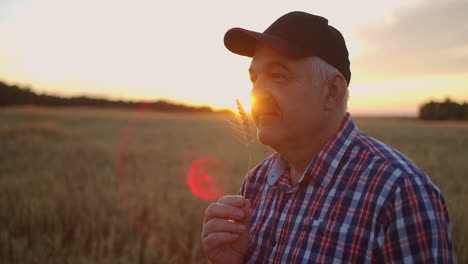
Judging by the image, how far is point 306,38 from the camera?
1.60 meters

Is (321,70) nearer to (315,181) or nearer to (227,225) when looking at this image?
(315,181)

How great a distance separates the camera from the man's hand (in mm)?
1616

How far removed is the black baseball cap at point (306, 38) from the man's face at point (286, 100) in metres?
0.07

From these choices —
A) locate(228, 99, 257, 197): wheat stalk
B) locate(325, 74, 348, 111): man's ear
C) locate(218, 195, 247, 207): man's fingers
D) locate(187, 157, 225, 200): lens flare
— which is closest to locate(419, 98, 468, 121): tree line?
locate(187, 157, 225, 200): lens flare

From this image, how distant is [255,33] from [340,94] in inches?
20.3

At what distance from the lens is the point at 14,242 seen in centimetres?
372

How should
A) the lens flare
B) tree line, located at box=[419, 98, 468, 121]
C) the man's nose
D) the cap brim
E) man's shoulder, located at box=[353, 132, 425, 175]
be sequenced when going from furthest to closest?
tree line, located at box=[419, 98, 468, 121]
the lens flare
the man's nose
the cap brim
man's shoulder, located at box=[353, 132, 425, 175]

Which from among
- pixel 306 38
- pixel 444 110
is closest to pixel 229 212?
pixel 306 38

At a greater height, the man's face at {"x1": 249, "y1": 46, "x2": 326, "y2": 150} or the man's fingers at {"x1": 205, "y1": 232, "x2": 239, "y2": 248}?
the man's face at {"x1": 249, "y1": 46, "x2": 326, "y2": 150}

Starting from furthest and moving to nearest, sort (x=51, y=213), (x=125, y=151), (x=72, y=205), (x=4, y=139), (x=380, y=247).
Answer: (x=4, y=139) → (x=125, y=151) → (x=72, y=205) → (x=51, y=213) → (x=380, y=247)

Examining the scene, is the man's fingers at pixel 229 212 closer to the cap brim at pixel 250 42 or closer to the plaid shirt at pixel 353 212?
the plaid shirt at pixel 353 212

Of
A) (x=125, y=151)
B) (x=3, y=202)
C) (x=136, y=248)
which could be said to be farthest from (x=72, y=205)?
(x=125, y=151)

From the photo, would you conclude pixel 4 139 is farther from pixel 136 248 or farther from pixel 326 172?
pixel 326 172

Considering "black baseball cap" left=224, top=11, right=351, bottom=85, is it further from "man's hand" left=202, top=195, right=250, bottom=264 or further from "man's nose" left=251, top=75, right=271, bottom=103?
"man's hand" left=202, top=195, right=250, bottom=264
